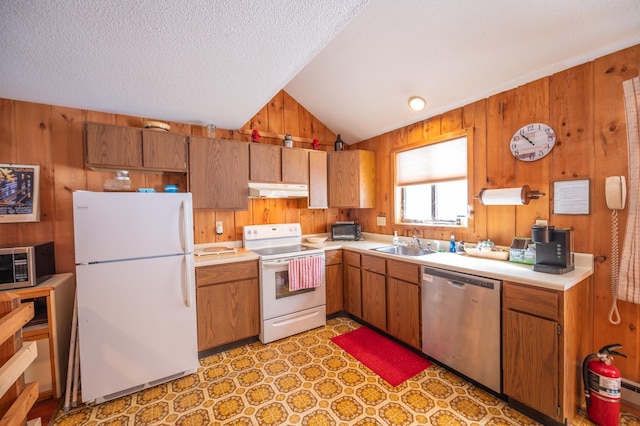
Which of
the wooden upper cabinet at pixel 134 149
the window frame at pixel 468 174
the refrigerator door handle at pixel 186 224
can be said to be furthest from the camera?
the window frame at pixel 468 174

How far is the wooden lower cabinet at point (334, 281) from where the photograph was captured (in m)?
3.09

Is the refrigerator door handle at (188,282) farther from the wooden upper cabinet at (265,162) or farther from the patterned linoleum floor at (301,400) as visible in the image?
the wooden upper cabinet at (265,162)

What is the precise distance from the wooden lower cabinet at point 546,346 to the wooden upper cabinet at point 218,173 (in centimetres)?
252

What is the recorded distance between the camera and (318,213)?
3.79 meters

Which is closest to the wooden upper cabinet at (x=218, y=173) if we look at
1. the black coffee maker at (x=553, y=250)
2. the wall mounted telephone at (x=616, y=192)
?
the black coffee maker at (x=553, y=250)

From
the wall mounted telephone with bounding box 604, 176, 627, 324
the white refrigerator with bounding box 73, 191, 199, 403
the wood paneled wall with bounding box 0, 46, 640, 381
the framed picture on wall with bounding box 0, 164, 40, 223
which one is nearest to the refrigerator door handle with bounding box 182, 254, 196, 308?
the white refrigerator with bounding box 73, 191, 199, 403

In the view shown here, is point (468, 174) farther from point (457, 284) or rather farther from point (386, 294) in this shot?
point (386, 294)

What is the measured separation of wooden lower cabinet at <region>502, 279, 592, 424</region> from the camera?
155 cm

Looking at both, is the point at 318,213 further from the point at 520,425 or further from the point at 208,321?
the point at 520,425

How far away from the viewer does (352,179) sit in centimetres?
345

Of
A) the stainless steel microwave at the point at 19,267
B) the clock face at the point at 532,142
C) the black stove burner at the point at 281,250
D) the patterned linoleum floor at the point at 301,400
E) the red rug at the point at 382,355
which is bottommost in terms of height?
the patterned linoleum floor at the point at 301,400

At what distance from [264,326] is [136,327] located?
3.56 feet

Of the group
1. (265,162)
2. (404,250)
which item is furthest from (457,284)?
(265,162)

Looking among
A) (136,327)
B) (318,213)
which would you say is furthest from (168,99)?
(318,213)
